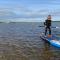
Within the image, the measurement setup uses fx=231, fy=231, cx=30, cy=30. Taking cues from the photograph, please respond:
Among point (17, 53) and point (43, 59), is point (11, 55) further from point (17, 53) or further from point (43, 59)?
point (43, 59)

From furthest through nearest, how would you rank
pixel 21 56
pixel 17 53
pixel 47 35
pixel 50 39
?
pixel 47 35, pixel 50 39, pixel 17 53, pixel 21 56

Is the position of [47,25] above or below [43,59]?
above

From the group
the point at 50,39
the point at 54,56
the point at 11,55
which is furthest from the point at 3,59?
the point at 50,39

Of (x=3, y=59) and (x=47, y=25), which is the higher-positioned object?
(x=47, y=25)

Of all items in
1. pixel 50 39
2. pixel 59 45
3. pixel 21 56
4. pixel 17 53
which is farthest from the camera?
pixel 50 39

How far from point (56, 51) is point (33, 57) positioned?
3.54 metres

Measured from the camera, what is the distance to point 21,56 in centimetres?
1867

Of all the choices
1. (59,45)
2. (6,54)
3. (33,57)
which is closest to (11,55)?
(6,54)

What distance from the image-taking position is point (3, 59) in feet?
57.3

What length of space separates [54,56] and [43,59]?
1.62m

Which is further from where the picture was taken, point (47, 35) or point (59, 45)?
point (47, 35)

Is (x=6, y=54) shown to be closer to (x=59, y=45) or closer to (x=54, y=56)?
(x=54, y=56)

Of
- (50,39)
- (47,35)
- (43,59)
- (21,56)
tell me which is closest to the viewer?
(43,59)

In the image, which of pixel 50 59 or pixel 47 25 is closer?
pixel 50 59
